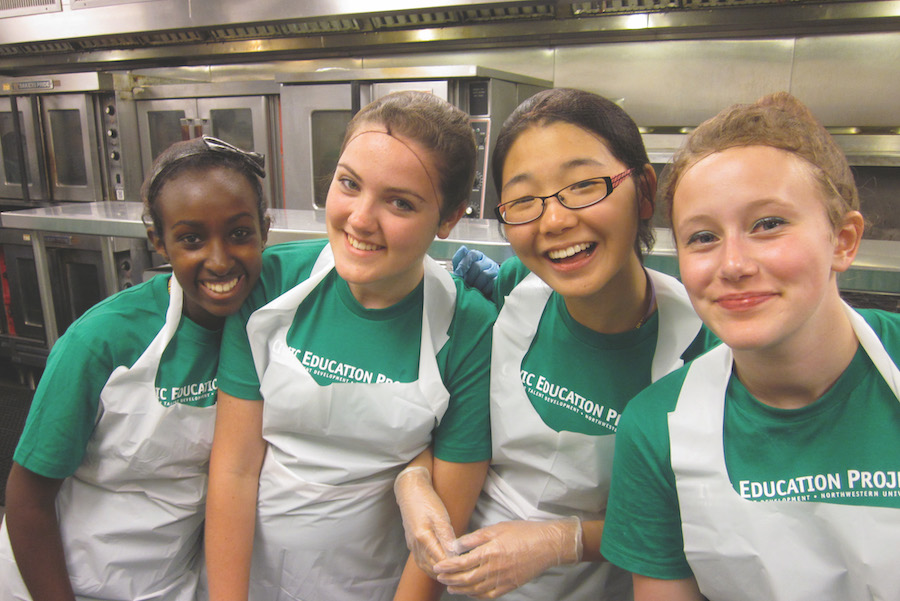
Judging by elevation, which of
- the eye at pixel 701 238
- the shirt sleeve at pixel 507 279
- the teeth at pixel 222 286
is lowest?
the shirt sleeve at pixel 507 279

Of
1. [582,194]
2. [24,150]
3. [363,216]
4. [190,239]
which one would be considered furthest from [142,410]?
[24,150]

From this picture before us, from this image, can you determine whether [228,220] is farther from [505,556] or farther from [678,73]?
[678,73]

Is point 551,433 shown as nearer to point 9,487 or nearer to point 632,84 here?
point 9,487

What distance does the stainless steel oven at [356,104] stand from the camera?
321cm

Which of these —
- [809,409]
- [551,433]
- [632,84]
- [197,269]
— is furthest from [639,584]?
[632,84]

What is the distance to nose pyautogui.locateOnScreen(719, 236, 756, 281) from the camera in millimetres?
762

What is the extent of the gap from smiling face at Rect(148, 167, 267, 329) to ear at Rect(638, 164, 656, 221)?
76cm

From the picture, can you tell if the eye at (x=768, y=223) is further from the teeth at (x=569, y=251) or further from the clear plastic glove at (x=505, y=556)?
the clear plastic glove at (x=505, y=556)

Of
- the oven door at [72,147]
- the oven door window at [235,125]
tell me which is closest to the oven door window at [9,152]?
the oven door at [72,147]

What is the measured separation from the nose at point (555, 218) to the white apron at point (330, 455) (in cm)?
32

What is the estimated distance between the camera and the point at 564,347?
1146mm

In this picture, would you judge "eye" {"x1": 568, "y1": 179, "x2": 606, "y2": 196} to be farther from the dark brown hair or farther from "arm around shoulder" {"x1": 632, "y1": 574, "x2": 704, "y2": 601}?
"arm around shoulder" {"x1": 632, "y1": 574, "x2": 704, "y2": 601}

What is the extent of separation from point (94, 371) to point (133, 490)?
280 mm

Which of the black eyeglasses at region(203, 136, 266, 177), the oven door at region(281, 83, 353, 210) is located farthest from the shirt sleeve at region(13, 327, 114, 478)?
the oven door at region(281, 83, 353, 210)
